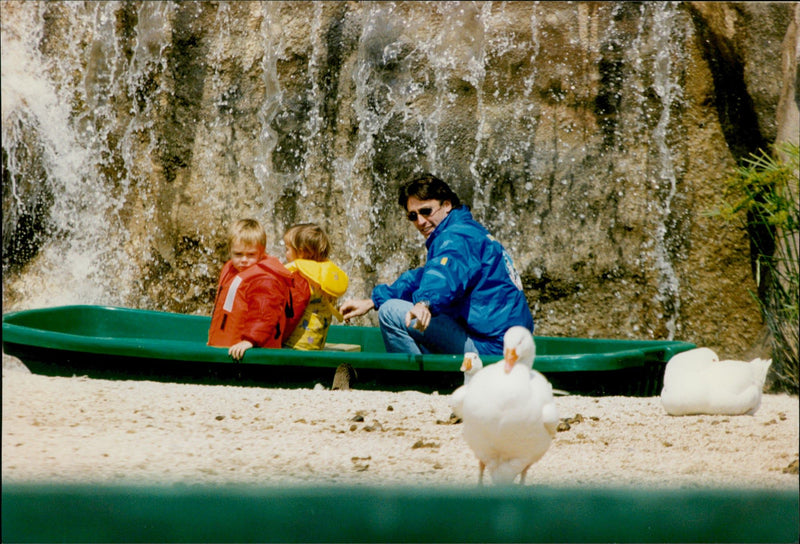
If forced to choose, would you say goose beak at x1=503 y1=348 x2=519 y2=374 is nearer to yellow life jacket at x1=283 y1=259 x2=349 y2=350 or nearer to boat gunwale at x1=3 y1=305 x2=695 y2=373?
boat gunwale at x1=3 y1=305 x2=695 y2=373

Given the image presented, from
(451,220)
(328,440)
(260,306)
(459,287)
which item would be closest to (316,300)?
(260,306)

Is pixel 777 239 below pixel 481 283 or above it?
above

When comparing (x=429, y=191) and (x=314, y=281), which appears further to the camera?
Result: (x=314, y=281)

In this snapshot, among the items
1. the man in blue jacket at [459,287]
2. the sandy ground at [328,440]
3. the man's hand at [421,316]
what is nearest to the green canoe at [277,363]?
the sandy ground at [328,440]

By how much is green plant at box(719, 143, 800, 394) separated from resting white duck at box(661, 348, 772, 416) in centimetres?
133

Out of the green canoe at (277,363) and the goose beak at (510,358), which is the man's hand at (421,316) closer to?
the green canoe at (277,363)

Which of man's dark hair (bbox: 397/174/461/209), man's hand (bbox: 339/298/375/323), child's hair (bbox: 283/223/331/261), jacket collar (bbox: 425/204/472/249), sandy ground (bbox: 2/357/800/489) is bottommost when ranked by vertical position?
sandy ground (bbox: 2/357/800/489)

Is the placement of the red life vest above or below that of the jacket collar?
below

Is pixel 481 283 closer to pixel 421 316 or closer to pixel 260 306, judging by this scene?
pixel 421 316

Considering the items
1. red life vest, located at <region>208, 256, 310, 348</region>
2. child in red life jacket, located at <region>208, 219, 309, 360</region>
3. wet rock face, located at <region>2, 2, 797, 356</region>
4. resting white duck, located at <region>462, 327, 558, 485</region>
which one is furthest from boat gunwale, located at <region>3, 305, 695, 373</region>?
wet rock face, located at <region>2, 2, 797, 356</region>

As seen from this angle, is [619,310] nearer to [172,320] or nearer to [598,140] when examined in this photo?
[598,140]

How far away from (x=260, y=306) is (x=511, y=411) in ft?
8.52

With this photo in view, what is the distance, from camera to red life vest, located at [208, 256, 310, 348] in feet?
16.5

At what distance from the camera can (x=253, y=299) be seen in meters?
5.06
